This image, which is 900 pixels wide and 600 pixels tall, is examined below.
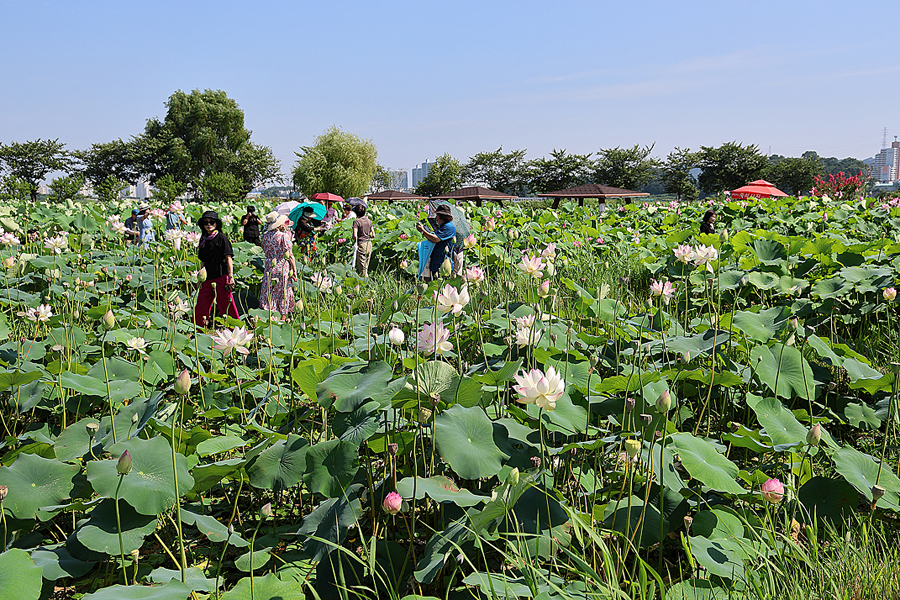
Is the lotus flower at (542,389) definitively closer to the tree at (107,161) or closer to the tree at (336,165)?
the tree at (336,165)

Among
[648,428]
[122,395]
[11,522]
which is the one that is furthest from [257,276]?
[648,428]

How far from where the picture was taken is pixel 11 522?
1422mm

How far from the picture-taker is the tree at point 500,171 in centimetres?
5741

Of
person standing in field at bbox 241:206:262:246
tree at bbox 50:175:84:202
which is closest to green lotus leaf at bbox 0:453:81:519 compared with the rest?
person standing in field at bbox 241:206:262:246

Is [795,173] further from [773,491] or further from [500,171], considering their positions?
[773,491]

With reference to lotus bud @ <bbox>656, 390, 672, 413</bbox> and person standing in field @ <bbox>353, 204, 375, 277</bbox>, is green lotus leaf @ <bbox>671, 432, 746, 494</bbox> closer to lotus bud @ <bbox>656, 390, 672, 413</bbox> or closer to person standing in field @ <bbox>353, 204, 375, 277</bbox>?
lotus bud @ <bbox>656, 390, 672, 413</bbox>

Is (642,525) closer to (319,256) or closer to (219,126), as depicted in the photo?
(319,256)

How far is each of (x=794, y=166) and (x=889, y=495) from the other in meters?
62.1

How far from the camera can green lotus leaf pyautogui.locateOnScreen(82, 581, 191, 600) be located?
40.6 inches

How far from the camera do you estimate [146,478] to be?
1392mm

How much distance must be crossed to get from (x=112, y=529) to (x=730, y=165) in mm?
57772

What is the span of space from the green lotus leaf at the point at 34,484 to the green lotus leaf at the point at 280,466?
49 centimetres

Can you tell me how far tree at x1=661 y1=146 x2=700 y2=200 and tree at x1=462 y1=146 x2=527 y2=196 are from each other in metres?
13.7

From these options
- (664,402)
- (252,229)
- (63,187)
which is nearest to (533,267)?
(664,402)
